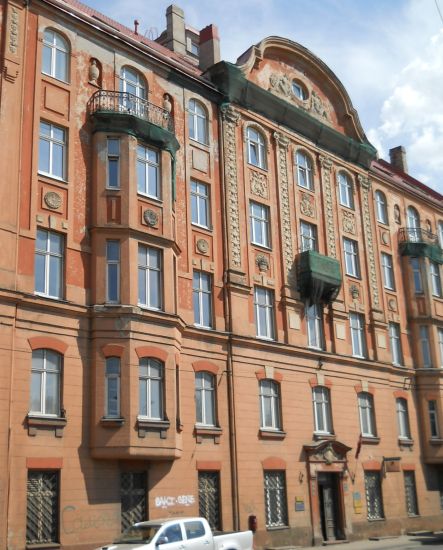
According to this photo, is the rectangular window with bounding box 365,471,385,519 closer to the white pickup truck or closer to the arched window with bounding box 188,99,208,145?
the white pickup truck

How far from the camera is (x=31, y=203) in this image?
877 inches

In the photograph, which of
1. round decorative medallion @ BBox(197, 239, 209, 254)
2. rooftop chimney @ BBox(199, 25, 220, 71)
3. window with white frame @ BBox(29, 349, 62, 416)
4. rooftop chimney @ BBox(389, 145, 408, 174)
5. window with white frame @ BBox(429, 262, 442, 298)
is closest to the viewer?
window with white frame @ BBox(29, 349, 62, 416)

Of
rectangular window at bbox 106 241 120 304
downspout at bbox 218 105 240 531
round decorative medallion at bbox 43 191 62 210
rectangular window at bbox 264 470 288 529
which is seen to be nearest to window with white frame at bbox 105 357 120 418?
rectangular window at bbox 106 241 120 304

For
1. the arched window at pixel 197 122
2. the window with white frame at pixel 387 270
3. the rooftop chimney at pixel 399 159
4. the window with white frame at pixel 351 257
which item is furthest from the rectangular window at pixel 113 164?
the rooftop chimney at pixel 399 159

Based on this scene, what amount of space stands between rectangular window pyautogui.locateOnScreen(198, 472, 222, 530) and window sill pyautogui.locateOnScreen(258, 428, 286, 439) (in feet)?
8.53

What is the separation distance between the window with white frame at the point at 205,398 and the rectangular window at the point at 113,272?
183 inches

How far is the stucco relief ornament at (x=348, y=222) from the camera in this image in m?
35.4

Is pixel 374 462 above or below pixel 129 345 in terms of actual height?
below

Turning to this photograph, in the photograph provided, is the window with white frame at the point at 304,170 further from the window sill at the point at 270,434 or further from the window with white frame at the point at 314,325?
the window sill at the point at 270,434

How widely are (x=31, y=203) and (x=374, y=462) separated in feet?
63.2

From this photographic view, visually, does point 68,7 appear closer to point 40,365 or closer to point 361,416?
point 40,365

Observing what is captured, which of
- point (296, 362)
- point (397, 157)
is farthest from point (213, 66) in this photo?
point (397, 157)

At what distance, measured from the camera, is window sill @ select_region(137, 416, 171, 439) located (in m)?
22.2

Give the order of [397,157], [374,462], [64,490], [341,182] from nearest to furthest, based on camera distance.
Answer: [64,490] < [374,462] < [341,182] < [397,157]
